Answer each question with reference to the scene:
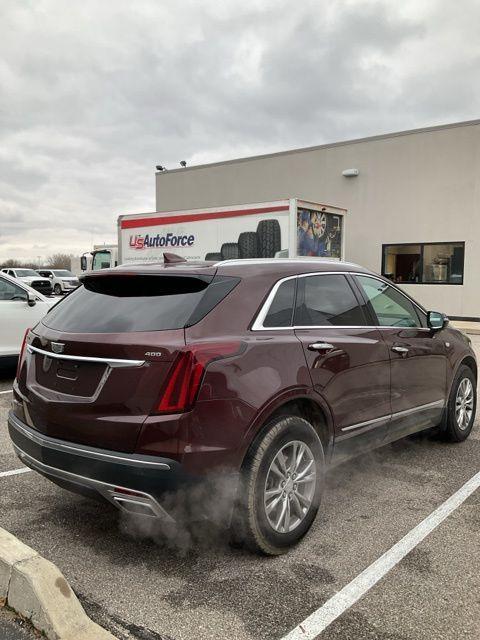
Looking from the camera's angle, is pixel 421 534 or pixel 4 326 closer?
pixel 421 534

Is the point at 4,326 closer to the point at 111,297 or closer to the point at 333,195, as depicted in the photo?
the point at 111,297

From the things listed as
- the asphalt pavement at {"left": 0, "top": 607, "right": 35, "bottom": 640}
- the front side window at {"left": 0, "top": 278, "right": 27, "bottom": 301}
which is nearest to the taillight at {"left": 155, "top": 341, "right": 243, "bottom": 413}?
the asphalt pavement at {"left": 0, "top": 607, "right": 35, "bottom": 640}

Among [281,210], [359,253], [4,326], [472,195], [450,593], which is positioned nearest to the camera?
[450,593]

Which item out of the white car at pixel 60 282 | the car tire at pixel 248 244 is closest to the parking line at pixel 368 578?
the car tire at pixel 248 244

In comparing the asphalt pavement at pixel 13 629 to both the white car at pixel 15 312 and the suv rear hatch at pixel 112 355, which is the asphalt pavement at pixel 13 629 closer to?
the suv rear hatch at pixel 112 355

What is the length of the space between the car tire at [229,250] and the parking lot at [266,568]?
29.9 feet

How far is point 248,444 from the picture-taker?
3018mm

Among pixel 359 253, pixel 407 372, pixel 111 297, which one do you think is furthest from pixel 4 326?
pixel 359 253

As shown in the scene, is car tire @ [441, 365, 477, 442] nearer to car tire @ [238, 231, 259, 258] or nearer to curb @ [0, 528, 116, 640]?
curb @ [0, 528, 116, 640]

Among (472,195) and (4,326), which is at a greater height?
(472,195)

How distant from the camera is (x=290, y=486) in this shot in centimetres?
329

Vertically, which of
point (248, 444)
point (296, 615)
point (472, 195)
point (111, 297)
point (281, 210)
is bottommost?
point (296, 615)

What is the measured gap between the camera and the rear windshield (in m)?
3.11

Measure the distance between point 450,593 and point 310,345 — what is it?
4.94 feet
